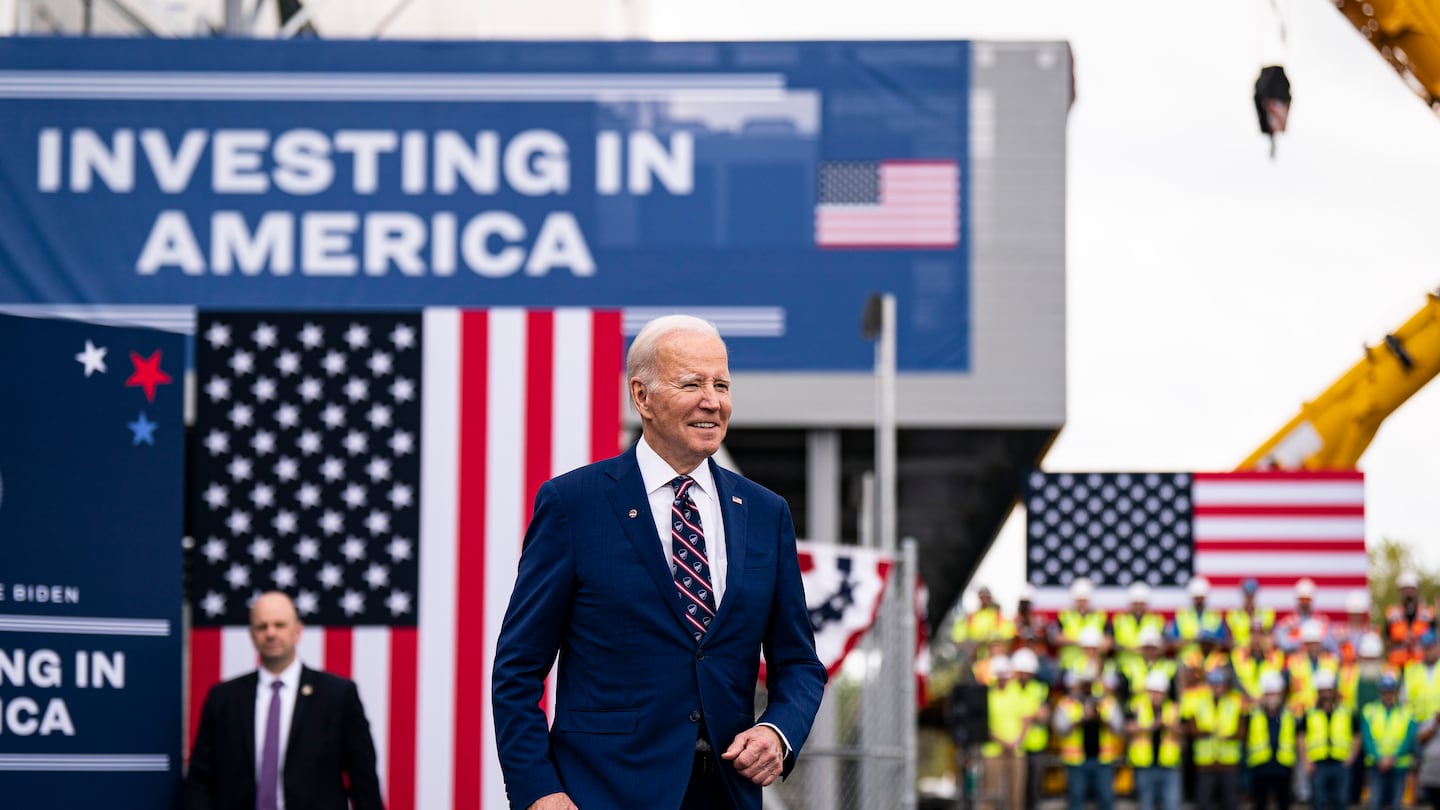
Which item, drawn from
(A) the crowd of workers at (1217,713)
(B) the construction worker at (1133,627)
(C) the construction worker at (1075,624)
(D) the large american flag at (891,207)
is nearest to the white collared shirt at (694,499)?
(A) the crowd of workers at (1217,713)

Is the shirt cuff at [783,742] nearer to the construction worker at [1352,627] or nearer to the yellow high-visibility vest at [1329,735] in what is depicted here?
the yellow high-visibility vest at [1329,735]

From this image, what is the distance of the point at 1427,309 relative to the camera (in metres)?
23.4

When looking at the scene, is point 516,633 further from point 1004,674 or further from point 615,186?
point 615,186

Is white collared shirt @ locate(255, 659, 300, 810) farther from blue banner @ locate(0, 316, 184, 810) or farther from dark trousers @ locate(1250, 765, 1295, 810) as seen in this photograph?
dark trousers @ locate(1250, 765, 1295, 810)

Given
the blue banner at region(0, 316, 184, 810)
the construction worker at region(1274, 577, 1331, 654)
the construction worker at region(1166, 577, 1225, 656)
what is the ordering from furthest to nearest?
the construction worker at region(1274, 577, 1331, 654) → the construction worker at region(1166, 577, 1225, 656) → the blue banner at region(0, 316, 184, 810)

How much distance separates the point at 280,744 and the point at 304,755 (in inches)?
4.5

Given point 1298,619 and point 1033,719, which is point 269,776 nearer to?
point 1033,719

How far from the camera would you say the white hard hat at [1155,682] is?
1788 cm

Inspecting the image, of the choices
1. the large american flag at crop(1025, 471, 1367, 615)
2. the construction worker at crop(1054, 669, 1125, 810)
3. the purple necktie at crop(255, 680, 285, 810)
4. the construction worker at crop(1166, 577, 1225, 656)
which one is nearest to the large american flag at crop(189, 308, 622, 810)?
the purple necktie at crop(255, 680, 285, 810)

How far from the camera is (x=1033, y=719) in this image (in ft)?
60.2

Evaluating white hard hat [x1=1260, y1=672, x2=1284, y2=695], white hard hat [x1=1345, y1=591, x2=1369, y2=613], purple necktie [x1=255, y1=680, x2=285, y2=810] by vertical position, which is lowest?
white hard hat [x1=1260, y1=672, x2=1284, y2=695]

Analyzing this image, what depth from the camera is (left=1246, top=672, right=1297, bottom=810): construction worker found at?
17.9 meters

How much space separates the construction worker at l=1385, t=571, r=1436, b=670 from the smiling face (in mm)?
15769

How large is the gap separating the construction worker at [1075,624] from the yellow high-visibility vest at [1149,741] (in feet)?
2.30
